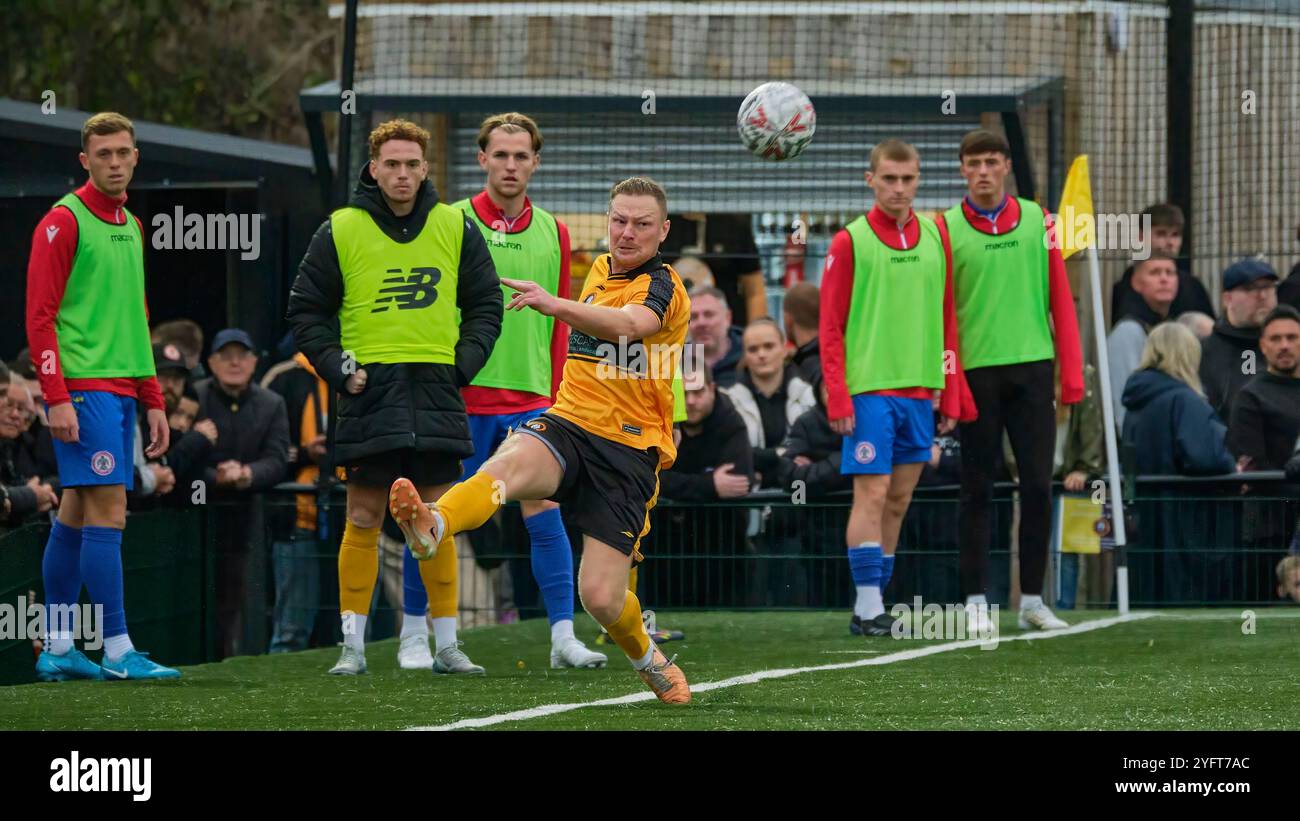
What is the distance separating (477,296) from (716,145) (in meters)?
8.83

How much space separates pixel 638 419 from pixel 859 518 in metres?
3.07

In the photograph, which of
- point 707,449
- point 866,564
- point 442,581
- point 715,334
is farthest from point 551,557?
point 715,334

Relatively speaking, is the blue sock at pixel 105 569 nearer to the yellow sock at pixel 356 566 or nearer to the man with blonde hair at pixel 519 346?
the yellow sock at pixel 356 566

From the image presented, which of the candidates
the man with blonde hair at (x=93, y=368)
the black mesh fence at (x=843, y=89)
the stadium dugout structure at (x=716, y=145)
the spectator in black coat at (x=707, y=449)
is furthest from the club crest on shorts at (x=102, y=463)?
the black mesh fence at (x=843, y=89)

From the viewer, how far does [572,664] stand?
378 inches

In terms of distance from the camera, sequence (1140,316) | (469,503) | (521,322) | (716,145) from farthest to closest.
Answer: (716,145) < (1140,316) < (521,322) < (469,503)

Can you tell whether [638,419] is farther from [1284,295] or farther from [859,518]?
[1284,295]

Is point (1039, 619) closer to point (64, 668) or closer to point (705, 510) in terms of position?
point (705, 510)

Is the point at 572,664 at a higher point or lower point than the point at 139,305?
lower

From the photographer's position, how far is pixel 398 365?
30.0 feet

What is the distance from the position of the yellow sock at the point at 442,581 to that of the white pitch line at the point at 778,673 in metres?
1.33

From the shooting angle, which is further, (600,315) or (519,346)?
(519,346)

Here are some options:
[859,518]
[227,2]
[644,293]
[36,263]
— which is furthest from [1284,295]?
[227,2]

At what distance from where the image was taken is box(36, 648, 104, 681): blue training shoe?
9445 millimetres
